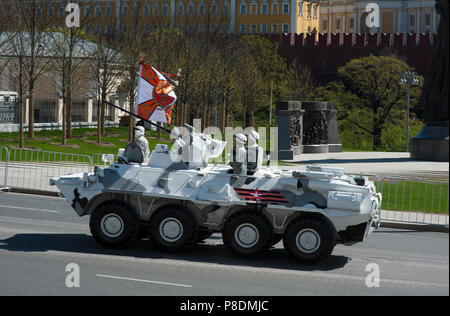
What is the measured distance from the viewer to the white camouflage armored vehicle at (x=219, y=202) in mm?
12055

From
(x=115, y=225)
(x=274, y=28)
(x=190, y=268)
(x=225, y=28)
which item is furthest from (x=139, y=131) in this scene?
(x=274, y=28)

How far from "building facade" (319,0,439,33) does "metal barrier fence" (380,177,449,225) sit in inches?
4202

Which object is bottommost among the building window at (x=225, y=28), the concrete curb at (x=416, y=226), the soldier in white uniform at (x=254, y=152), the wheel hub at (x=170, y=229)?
the concrete curb at (x=416, y=226)

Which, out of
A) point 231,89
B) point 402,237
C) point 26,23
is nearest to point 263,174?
point 402,237

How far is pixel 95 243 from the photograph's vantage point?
1357 cm

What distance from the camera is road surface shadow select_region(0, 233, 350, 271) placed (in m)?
12.2

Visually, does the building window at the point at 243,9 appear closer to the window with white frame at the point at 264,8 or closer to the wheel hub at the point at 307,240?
the window with white frame at the point at 264,8

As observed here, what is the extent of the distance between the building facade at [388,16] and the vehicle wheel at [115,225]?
114 meters

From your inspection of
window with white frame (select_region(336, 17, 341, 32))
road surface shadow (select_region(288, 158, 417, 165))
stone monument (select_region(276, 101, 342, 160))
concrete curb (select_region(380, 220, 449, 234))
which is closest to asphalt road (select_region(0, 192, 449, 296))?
concrete curb (select_region(380, 220, 449, 234))

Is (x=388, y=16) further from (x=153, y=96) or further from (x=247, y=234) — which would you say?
(x=247, y=234)

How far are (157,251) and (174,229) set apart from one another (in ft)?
1.81

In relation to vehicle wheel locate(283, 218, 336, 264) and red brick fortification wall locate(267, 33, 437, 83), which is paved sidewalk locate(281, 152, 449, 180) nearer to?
vehicle wheel locate(283, 218, 336, 264)

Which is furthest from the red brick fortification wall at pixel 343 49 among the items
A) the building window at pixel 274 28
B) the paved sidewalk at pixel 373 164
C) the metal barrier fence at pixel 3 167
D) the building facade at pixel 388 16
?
the metal barrier fence at pixel 3 167
